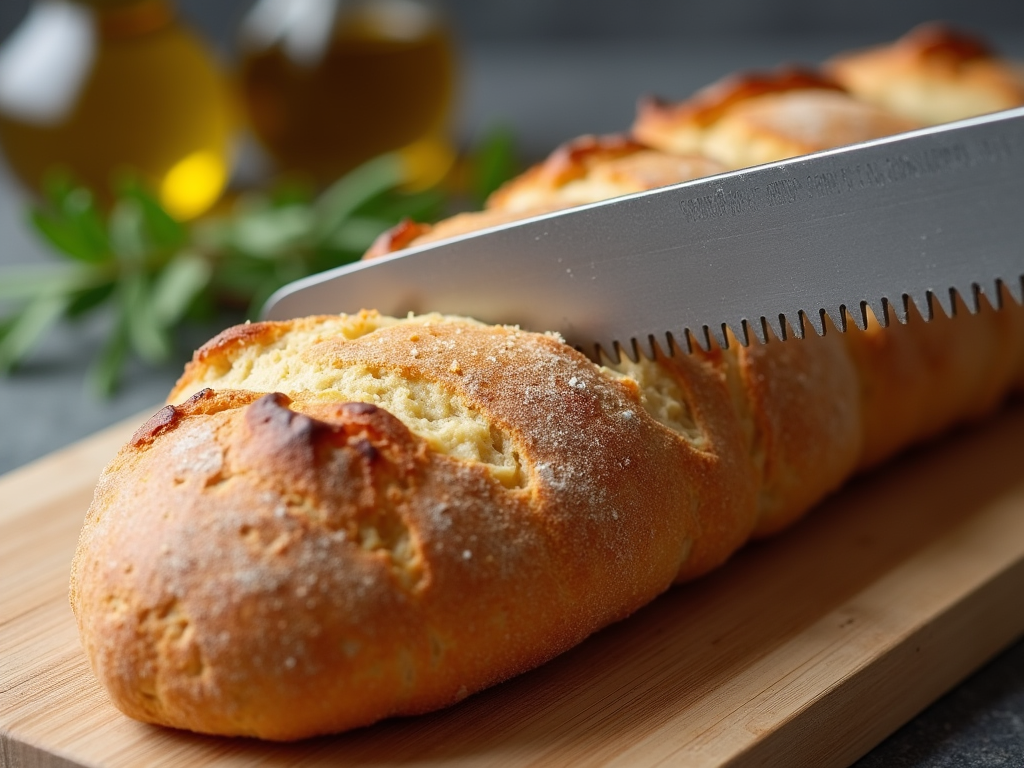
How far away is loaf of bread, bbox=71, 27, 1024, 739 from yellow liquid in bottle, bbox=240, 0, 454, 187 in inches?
82.2

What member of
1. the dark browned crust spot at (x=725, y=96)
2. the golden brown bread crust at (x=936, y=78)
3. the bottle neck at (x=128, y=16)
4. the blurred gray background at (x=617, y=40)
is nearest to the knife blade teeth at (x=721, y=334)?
the dark browned crust spot at (x=725, y=96)

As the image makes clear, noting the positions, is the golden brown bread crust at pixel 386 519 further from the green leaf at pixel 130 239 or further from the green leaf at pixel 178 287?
the green leaf at pixel 130 239

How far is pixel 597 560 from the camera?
5.83ft

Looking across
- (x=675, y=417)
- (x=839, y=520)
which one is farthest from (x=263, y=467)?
(x=839, y=520)

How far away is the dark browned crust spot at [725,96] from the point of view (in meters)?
2.86

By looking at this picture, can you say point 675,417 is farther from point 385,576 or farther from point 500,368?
point 385,576

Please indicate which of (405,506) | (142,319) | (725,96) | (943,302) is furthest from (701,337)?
(142,319)

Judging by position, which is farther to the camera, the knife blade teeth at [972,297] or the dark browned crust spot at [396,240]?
the dark browned crust spot at [396,240]

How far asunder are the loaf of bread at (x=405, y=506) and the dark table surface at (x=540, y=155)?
0.42 m

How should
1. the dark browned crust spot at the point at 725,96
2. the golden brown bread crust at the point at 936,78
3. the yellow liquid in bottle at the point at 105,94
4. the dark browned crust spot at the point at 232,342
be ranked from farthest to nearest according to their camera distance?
the yellow liquid in bottle at the point at 105,94 → the golden brown bread crust at the point at 936,78 → the dark browned crust spot at the point at 725,96 → the dark browned crust spot at the point at 232,342

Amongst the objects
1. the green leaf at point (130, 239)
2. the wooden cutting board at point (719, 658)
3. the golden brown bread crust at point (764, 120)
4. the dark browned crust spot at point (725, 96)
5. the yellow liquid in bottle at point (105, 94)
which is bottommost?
the wooden cutting board at point (719, 658)

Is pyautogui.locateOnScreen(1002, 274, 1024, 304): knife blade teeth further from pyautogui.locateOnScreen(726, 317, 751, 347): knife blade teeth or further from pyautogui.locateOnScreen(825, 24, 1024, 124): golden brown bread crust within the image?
pyautogui.locateOnScreen(825, 24, 1024, 124): golden brown bread crust

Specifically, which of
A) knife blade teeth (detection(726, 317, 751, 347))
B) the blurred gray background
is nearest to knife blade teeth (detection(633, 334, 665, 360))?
knife blade teeth (detection(726, 317, 751, 347))

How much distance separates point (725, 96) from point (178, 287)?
1.42 metres
